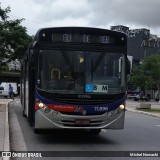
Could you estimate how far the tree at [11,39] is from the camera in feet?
88.8

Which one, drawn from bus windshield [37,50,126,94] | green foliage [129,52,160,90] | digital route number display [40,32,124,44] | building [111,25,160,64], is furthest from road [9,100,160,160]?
building [111,25,160,64]

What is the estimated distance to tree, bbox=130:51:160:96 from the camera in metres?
46.7

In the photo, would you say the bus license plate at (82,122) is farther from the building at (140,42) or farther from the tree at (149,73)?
the building at (140,42)

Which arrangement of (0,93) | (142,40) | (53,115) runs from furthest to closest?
(142,40) → (0,93) → (53,115)

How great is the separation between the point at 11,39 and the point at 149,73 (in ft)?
Answer: 86.1

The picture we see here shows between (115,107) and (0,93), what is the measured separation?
38029 mm

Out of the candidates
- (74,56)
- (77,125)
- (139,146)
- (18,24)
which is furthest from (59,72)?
(18,24)

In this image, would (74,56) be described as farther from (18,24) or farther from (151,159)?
(18,24)

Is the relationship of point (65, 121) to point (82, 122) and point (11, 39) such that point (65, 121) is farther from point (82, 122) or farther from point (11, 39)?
point (11, 39)

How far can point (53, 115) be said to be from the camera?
1223 cm

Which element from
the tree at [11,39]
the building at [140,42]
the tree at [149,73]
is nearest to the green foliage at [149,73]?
the tree at [149,73]

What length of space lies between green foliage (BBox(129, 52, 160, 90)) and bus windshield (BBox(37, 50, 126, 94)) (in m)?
33.1

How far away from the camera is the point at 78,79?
40.9 ft

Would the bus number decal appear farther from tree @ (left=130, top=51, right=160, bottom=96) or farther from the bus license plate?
tree @ (left=130, top=51, right=160, bottom=96)
